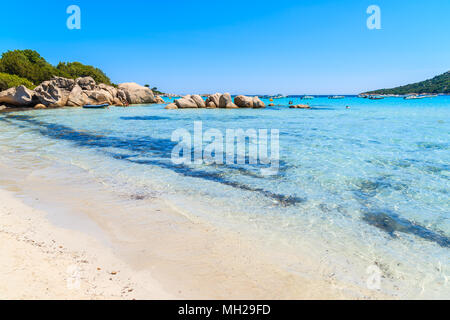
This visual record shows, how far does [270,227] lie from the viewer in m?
5.23

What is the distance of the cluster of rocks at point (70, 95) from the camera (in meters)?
39.9

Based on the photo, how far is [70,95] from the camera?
152 ft

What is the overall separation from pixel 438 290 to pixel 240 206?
12.5 ft

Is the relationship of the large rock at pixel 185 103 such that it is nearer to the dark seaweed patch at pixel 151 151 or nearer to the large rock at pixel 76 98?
the large rock at pixel 76 98

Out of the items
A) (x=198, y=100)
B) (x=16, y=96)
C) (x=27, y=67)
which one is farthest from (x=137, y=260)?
(x=27, y=67)

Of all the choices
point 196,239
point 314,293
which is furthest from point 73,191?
point 314,293

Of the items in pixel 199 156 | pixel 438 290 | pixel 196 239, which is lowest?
pixel 438 290

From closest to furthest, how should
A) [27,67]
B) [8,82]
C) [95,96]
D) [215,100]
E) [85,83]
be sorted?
1. [8,82]
2. [95,96]
3. [215,100]
4. [85,83]
5. [27,67]

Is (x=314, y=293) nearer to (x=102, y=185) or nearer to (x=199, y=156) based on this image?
(x=102, y=185)

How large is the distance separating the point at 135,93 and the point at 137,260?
62288 millimetres

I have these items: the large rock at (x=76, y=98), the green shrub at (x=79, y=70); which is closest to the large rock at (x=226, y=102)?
the large rock at (x=76, y=98)

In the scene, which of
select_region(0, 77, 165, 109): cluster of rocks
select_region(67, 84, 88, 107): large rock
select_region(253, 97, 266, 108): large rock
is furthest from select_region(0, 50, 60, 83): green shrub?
select_region(253, 97, 266, 108): large rock

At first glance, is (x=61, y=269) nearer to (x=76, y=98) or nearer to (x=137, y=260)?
(x=137, y=260)

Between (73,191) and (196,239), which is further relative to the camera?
(73,191)
